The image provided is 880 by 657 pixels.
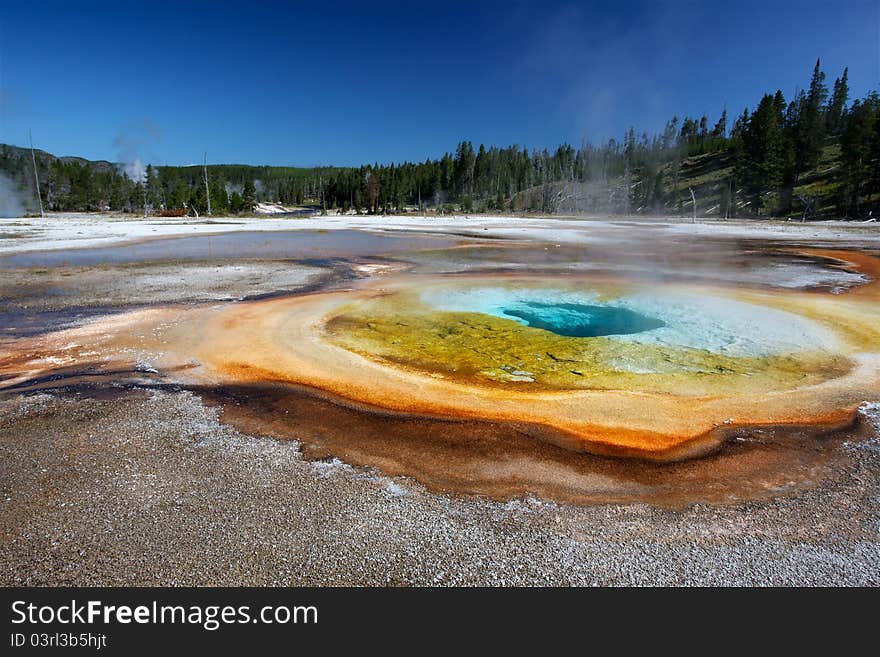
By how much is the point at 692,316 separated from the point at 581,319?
7.20 ft

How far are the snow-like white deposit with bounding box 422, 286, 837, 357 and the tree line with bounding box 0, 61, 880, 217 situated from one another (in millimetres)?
52481

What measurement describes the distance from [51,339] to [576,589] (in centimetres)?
956

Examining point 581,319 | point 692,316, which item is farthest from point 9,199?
point 692,316

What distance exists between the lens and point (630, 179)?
3743 inches

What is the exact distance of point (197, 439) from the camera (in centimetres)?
519

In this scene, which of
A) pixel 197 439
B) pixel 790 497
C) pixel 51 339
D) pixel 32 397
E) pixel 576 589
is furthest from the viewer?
pixel 51 339

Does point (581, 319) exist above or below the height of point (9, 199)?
below

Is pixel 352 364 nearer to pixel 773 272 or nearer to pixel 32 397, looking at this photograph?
pixel 32 397

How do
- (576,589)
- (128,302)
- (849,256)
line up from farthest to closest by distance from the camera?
1. (849,256)
2. (128,302)
3. (576,589)

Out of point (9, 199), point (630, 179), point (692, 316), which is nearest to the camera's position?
point (692, 316)

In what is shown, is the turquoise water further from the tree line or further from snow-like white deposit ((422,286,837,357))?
the tree line

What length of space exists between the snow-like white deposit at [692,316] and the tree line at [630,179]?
172ft

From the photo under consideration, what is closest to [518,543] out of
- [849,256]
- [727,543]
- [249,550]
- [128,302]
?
[727,543]

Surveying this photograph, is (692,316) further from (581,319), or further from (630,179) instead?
(630,179)
